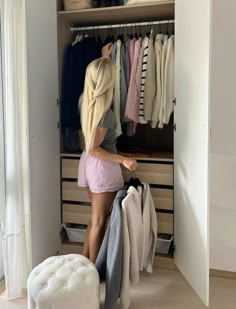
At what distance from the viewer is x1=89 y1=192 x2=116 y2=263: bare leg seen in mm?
2335

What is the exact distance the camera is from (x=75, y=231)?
272 centimetres

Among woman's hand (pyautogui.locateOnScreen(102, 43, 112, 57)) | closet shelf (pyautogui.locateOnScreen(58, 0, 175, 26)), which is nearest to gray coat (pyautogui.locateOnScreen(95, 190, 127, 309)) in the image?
woman's hand (pyautogui.locateOnScreen(102, 43, 112, 57))

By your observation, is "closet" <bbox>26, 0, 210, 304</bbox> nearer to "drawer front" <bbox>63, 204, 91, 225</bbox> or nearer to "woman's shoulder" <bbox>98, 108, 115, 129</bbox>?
"drawer front" <bbox>63, 204, 91, 225</bbox>

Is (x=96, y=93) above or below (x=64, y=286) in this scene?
above

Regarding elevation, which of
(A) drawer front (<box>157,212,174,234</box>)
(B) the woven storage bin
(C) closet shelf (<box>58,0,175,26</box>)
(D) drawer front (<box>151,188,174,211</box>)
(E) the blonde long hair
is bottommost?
(A) drawer front (<box>157,212,174,234</box>)

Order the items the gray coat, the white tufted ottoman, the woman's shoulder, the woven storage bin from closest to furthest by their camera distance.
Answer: the white tufted ottoman
the gray coat
the woman's shoulder
the woven storage bin

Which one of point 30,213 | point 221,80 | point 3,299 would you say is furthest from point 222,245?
point 3,299

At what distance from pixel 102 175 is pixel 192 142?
63 cm

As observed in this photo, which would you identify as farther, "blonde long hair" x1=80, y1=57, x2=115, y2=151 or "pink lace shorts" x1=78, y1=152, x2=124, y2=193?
"pink lace shorts" x1=78, y1=152, x2=124, y2=193

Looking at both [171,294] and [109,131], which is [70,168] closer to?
[109,131]

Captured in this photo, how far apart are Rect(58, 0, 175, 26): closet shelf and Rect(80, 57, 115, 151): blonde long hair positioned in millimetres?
609

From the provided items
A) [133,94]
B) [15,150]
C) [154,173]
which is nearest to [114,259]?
[154,173]

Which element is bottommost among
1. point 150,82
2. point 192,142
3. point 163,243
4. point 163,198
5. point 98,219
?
point 163,243

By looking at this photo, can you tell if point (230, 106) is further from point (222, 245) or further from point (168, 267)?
point (168, 267)
